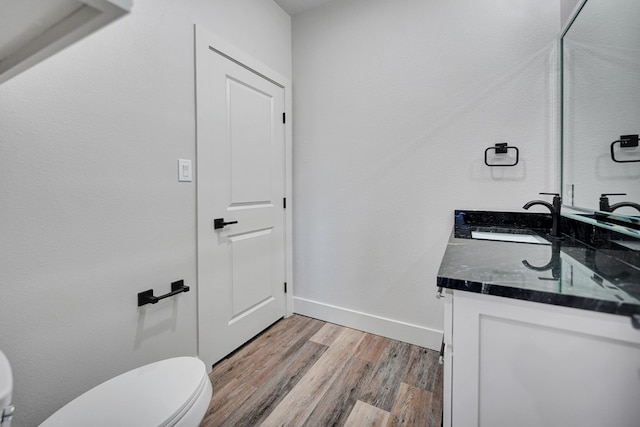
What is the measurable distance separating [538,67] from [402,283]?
1587mm

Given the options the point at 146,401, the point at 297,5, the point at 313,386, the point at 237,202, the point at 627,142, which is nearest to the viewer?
the point at 146,401

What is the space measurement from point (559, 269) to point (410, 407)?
1.06m

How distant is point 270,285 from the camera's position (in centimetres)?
235

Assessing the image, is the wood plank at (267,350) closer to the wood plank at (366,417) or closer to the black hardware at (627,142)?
the wood plank at (366,417)

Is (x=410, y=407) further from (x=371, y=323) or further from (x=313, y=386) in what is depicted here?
(x=371, y=323)

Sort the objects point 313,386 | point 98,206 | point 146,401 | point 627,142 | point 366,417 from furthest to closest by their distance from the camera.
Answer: point 313,386 < point 366,417 < point 98,206 < point 627,142 < point 146,401

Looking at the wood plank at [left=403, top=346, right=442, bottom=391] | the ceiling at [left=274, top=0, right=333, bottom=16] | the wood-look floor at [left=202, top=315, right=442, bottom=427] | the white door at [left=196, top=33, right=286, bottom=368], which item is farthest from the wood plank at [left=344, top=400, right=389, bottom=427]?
the ceiling at [left=274, top=0, right=333, bottom=16]

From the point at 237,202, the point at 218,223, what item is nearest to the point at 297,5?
the point at 237,202

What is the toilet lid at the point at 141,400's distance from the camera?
824 mm

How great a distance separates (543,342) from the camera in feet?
2.46

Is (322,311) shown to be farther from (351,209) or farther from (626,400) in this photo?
(626,400)

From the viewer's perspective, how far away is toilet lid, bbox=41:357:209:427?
0.82 m

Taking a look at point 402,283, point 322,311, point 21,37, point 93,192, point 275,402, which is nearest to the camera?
point 21,37

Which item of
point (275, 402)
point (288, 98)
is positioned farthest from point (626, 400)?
point (288, 98)
